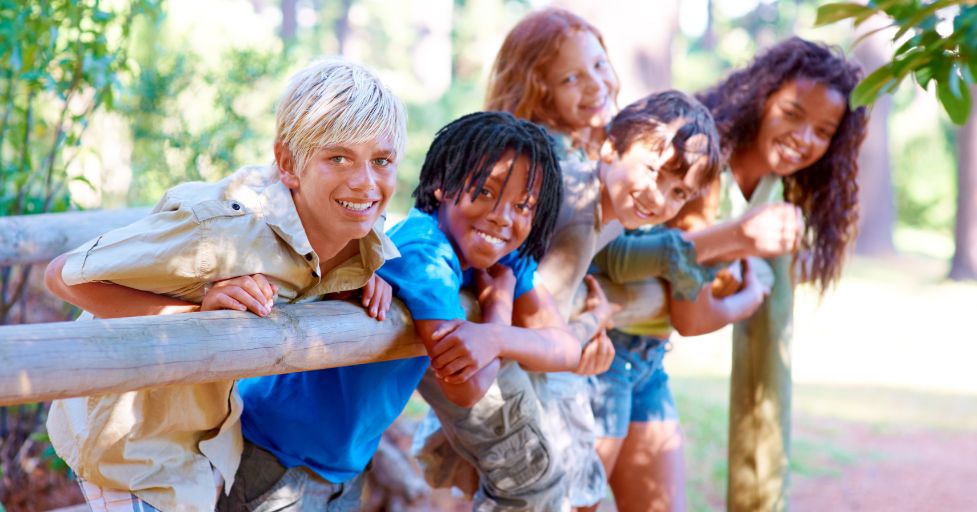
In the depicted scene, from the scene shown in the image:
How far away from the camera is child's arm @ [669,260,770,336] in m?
2.96

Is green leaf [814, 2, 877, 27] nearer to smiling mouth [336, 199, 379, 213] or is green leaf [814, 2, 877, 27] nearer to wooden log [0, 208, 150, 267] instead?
smiling mouth [336, 199, 379, 213]

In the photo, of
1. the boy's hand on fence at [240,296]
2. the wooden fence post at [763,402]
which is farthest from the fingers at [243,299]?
the wooden fence post at [763,402]

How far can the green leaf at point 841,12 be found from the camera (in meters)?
1.34

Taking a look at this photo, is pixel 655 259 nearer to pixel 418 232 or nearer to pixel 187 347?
pixel 418 232

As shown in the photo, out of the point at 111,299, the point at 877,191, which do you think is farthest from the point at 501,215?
the point at 877,191

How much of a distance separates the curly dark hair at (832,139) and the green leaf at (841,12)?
1852 millimetres

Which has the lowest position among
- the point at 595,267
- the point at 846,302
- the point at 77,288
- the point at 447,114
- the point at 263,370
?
the point at 846,302

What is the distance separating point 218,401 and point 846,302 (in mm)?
11385

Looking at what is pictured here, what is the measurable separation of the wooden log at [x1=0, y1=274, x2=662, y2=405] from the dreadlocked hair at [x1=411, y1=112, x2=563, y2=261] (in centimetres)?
35

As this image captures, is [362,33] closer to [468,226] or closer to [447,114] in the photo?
[447,114]

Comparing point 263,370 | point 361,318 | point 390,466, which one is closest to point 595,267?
point 361,318

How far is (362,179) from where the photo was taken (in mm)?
1847

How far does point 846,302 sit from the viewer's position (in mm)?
12234

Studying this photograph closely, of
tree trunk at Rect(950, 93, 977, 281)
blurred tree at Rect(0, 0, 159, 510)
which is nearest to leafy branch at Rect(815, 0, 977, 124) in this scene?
blurred tree at Rect(0, 0, 159, 510)
